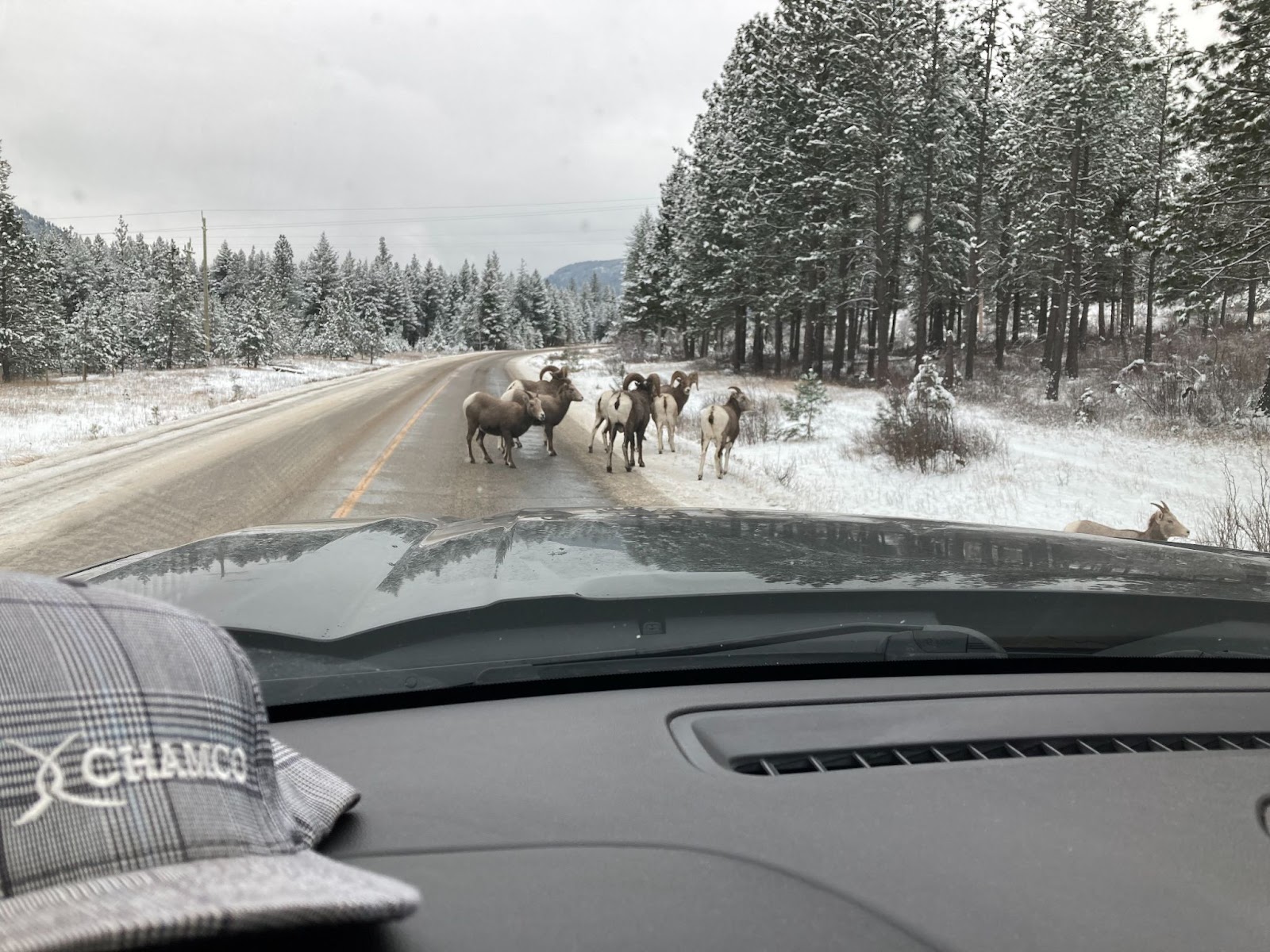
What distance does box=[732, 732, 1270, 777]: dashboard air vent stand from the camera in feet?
5.19

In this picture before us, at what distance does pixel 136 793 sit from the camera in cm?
75

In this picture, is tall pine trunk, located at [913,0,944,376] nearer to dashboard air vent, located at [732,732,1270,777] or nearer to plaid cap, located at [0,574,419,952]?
dashboard air vent, located at [732,732,1270,777]

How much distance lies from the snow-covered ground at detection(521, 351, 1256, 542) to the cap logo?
8.84 metres

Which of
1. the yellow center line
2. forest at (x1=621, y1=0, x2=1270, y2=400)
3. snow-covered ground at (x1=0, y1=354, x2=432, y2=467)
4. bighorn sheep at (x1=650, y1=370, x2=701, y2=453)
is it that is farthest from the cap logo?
forest at (x1=621, y1=0, x2=1270, y2=400)

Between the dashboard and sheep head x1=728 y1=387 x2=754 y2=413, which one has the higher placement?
sheep head x1=728 y1=387 x2=754 y2=413

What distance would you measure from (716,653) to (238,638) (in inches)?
47.7

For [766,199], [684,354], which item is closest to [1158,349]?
[766,199]

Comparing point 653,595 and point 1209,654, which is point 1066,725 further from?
point 653,595

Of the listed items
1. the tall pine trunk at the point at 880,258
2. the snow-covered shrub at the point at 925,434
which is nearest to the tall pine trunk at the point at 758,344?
the tall pine trunk at the point at 880,258

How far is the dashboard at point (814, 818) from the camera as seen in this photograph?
1.10 m

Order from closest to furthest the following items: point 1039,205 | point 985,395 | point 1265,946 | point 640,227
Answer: point 1265,946 → point 985,395 → point 1039,205 → point 640,227

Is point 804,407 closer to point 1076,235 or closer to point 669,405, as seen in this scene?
point 669,405

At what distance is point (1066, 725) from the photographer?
176cm

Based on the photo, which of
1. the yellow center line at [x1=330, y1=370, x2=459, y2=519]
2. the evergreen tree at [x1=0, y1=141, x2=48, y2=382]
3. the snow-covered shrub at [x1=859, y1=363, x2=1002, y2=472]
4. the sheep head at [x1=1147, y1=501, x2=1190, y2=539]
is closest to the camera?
the sheep head at [x1=1147, y1=501, x2=1190, y2=539]
